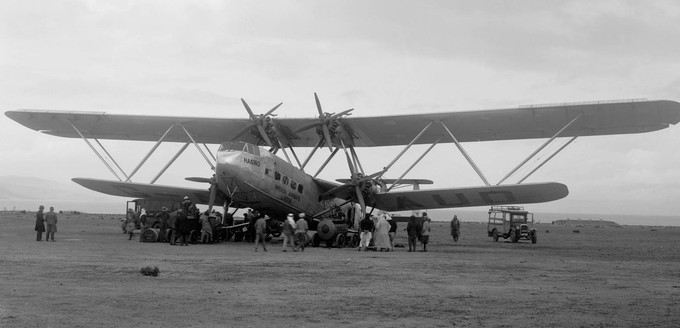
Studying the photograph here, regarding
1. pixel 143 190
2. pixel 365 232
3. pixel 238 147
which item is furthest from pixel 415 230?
pixel 143 190

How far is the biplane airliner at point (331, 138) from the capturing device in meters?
23.9

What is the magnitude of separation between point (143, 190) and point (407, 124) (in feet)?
37.8

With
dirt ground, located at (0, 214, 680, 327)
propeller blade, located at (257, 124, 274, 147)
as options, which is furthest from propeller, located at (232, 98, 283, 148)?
dirt ground, located at (0, 214, 680, 327)

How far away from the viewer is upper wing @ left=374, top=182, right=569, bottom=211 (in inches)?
938

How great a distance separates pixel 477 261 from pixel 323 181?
1035 centimetres

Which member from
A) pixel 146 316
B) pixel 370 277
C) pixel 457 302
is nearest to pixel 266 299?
pixel 146 316

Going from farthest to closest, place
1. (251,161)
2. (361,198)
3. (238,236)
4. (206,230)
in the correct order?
(238,236), (361,198), (206,230), (251,161)

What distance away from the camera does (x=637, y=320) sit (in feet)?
29.2

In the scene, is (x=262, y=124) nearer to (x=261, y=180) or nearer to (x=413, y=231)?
(x=261, y=180)

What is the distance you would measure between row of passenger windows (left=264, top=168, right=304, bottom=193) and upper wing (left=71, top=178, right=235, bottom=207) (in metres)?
2.56

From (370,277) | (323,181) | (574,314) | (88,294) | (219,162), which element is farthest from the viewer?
(323,181)

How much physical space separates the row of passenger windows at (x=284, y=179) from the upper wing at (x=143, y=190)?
101 inches

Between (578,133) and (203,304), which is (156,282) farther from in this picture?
(578,133)

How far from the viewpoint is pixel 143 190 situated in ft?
93.5
